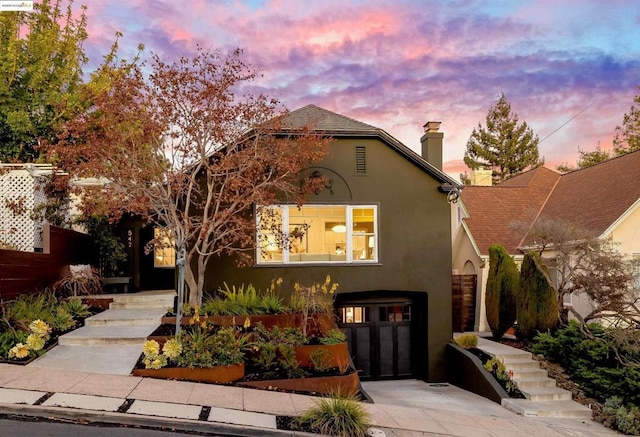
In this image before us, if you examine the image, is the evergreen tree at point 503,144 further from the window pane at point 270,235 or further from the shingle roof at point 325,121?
the window pane at point 270,235

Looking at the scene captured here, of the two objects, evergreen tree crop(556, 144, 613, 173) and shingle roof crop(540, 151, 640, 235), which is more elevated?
evergreen tree crop(556, 144, 613, 173)

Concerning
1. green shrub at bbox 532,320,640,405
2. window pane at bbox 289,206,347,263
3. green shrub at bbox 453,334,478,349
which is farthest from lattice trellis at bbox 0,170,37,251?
green shrub at bbox 532,320,640,405

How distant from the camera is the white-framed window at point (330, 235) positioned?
15.1 metres

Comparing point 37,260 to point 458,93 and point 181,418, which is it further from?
point 458,93

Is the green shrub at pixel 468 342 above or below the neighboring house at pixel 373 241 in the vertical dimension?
below

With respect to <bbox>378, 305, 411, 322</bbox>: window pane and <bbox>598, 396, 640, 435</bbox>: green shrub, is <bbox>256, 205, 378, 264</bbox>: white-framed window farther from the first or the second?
<bbox>598, 396, 640, 435</bbox>: green shrub

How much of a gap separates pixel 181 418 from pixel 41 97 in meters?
15.3

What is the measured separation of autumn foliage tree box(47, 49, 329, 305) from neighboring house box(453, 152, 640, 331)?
28.9 ft

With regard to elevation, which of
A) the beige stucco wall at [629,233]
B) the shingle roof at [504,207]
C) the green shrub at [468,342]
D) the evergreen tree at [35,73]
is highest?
the evergreen tree at [35,73]

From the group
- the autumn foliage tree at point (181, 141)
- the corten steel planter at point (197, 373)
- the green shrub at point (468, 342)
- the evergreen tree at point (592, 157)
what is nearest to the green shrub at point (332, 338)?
the corten steel planter at point (197, 373)

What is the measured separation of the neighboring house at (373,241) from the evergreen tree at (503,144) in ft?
99.9

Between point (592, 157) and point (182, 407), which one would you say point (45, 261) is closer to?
point (182, 407)

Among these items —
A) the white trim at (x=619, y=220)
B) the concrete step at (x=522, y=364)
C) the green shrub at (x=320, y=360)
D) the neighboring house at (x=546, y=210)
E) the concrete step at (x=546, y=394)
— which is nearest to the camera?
the green shrub at (x=320, y=360)

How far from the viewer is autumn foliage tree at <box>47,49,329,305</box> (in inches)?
457
